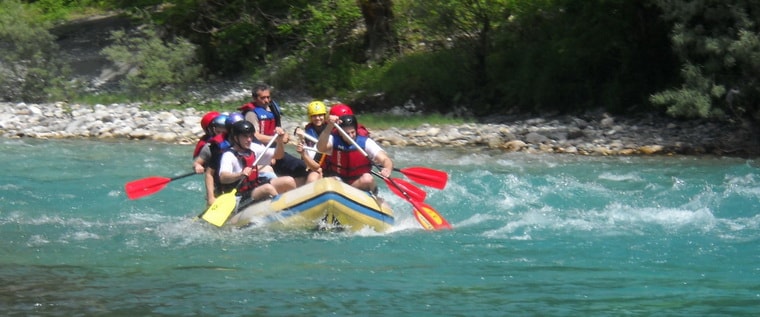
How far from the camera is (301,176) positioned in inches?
433

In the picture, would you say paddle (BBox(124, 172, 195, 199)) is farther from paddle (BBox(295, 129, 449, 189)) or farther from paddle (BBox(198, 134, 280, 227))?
paddle (BBox(295, 129, 449, 189))

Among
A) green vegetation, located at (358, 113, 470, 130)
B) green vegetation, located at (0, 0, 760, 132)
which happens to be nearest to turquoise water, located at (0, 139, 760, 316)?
green vegetation, located at (0, 0, 760, 132)

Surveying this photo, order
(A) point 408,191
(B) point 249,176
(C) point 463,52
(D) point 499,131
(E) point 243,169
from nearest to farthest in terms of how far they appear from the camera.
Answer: (E) point 243,169
(B) point 249,176
(A) point 408,191
(D) point 499,131
(C) point 463,52

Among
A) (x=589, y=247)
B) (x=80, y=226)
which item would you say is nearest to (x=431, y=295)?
(x=589, y=247)

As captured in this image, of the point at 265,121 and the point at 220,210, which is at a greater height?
the point at 265,121

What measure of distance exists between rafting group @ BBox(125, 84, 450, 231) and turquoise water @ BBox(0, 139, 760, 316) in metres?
0.20

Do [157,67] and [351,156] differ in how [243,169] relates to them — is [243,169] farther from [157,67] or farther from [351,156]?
[157,67]

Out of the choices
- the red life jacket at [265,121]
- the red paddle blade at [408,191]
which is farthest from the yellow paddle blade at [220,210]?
the red life jacket at [265,121]

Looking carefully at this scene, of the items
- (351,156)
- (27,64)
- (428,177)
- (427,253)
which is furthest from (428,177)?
(27,64)

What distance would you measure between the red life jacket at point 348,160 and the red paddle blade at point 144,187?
5.57 ft

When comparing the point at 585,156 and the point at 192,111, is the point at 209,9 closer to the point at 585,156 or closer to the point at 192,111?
the point at 192,111

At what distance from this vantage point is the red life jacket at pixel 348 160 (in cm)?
1050

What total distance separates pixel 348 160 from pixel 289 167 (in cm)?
84

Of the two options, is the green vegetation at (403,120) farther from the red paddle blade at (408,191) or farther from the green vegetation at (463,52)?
the red paddle blade at (408,191)
